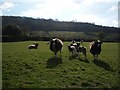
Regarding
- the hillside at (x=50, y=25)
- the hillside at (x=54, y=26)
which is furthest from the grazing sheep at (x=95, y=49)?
the hillside at (x=50, y=25)

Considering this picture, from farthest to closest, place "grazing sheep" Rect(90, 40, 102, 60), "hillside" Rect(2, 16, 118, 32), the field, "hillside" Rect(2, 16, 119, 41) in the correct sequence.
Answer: "hillside" Rect(2, 16, 118, 32) < "hillside" Rect(2, 16, 119, 41) < "grazing sheep" Rect(90, 40, 102, 60) < the field

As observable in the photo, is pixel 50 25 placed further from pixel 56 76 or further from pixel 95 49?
pixel 56 76

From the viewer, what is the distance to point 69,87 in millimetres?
14328

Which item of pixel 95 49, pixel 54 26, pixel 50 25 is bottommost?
pixel 95 49

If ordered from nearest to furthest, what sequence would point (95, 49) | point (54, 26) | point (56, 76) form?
point (56, 76) → point (95, 49) → point (54, 26)

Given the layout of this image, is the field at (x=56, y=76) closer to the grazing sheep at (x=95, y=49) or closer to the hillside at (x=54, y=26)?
the grazing sheep at (x=95, y=49)

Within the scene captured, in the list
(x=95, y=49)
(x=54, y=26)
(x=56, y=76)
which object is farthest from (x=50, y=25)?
(x=56, y=76)

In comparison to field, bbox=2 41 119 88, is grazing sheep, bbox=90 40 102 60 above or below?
above

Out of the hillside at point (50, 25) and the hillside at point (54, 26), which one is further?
the hillside at point (50, 25)

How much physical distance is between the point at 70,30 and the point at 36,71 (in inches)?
5928

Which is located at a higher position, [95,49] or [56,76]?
[95,49]

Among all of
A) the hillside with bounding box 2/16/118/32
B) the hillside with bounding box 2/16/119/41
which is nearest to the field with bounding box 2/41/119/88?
the hillside with bounding box 2/16/119/41

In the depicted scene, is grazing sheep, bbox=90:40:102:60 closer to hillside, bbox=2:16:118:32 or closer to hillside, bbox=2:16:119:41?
hillside, bbox=2:16:119:41

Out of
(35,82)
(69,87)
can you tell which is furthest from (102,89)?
(35,82)
